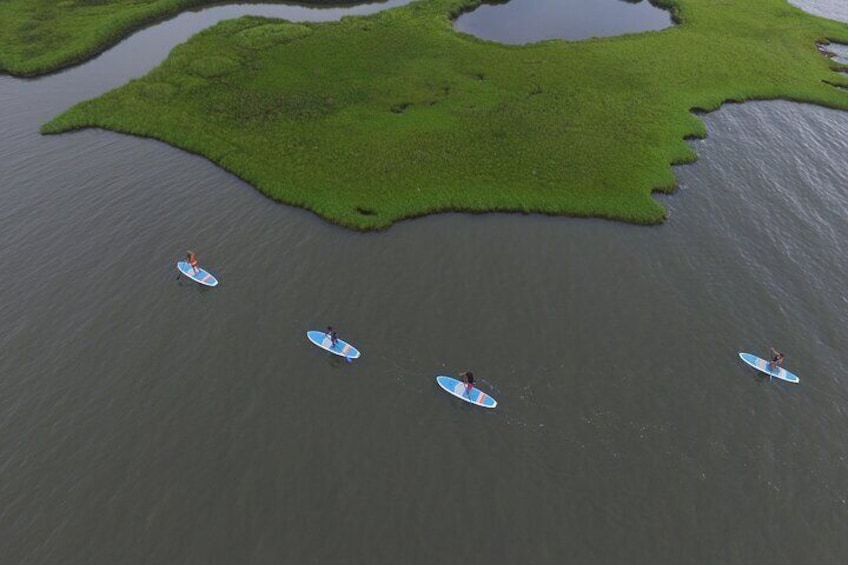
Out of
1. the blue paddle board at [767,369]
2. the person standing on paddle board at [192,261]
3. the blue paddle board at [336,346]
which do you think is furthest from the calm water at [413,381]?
the person standing on paddle board at [192,261]

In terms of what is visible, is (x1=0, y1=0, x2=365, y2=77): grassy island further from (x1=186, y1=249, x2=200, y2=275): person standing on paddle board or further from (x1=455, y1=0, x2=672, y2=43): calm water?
(x1=186, y1=249, x2=200, y2=275): person standing on paddle board

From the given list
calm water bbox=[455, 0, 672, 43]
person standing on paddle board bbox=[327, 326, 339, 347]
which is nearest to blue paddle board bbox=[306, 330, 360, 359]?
person standing on paddle board bbox=[327, 326, 339, 347]

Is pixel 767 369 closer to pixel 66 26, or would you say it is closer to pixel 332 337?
pixel 332 337

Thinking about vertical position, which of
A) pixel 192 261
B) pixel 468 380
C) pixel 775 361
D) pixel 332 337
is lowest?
pixel 332 337

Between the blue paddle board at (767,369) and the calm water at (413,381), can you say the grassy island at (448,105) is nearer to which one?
the calm water at (413,381)

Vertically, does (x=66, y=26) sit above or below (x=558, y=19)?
below

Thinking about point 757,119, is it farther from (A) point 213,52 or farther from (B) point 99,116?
(B) point 99,116

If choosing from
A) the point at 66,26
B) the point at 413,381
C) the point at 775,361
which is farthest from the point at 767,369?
the point at 66,26
